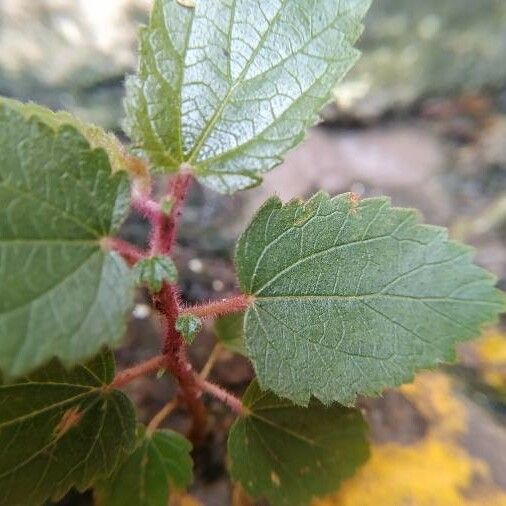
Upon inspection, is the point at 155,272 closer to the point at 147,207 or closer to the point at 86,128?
the point at 147,207

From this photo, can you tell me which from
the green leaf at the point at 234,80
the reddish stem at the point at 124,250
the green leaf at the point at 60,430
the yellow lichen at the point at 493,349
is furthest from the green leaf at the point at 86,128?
the yellow lichen at the point at 493,349

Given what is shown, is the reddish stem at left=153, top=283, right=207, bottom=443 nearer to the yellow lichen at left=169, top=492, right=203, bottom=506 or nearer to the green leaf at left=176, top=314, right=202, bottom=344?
the green leaf at left=176, top=314, right=202, bottom=344

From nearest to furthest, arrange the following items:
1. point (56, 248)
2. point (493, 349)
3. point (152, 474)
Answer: point (56, 248), point (152, 474), point (493, 349)

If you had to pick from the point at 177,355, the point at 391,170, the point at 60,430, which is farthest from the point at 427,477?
the point at 391,170

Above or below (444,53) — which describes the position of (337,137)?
below

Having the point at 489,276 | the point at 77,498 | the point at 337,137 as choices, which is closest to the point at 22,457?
the point at 77,498

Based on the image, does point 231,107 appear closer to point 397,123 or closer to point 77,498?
point 77,498

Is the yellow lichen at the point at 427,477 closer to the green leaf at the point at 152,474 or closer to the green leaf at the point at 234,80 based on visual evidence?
the green leaf at the point at 152,474
